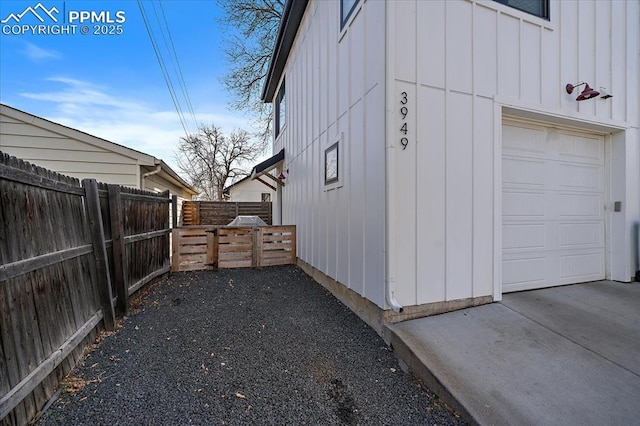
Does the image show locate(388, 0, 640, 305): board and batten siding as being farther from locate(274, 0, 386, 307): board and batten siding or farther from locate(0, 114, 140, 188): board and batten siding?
locate(0, 114, 140, 188): board and batten siding

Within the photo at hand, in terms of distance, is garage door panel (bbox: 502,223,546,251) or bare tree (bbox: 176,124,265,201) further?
bare tree (bbox: 176,124,265,201)

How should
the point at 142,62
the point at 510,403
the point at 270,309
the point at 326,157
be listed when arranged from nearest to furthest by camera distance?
the point at 510,403, the point at 270,309, the point at 326,157, the point at 142,62

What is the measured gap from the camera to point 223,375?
233cm

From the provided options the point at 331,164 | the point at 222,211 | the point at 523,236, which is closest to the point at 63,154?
the point at 331,164

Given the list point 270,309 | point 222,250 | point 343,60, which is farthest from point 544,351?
point 222,250

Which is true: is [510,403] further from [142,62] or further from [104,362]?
[142,62]

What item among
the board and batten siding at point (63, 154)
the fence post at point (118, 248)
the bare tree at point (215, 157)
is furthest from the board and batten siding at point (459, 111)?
the bare tree at point (215, 157)

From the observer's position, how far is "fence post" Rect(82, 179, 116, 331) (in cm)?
291

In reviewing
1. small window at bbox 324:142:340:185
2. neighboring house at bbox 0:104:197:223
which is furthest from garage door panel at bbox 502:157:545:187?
neighboring house at bbox 0:104:197:223

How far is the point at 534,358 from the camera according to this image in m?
2.24

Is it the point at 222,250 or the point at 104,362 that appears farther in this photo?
the point at 222,250

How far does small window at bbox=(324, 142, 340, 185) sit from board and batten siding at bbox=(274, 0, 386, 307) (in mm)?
132

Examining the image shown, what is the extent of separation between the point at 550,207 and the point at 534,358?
2454 mm

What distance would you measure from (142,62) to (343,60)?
964 cm
